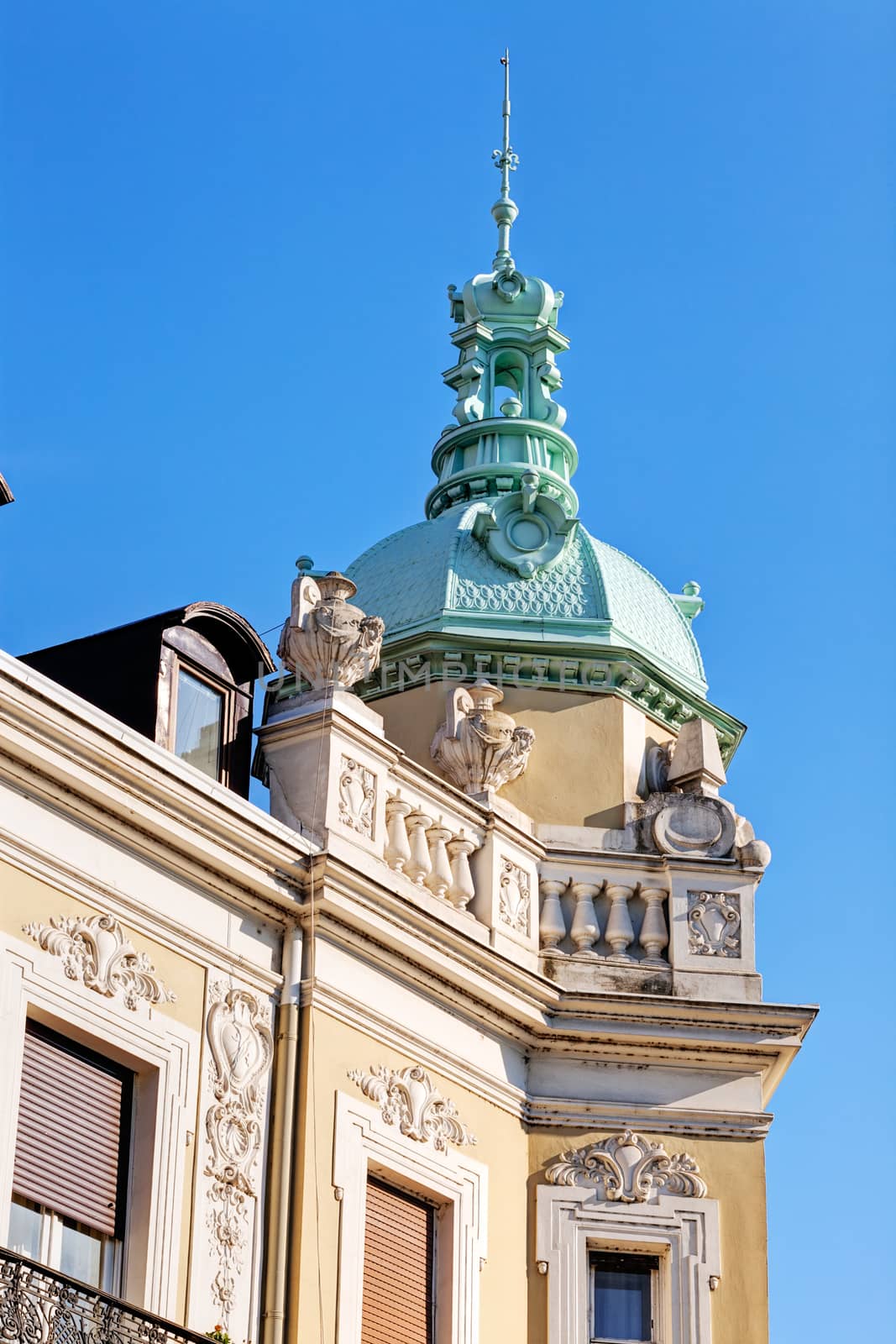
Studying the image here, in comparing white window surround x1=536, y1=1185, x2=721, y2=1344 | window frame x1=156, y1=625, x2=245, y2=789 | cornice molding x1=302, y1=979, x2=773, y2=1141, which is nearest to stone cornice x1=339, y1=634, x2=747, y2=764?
window frame x1=156, y1=625, x2=245, y2=789

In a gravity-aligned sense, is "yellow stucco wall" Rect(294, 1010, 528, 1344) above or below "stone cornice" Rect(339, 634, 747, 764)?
below

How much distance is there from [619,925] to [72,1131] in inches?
193

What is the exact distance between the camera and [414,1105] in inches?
687

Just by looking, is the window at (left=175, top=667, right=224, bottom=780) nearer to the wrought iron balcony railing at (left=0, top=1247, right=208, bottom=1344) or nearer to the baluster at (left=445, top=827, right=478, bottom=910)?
the baluster at (left=445, top=827, right=478, bottom=910)

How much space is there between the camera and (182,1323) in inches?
609

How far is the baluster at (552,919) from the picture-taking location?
62.3 ft

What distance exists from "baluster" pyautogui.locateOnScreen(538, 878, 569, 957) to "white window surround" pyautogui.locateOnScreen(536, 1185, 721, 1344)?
169 cm

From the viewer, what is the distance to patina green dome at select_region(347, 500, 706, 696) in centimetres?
2053

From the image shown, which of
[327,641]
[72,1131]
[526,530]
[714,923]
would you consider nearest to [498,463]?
[526,530]

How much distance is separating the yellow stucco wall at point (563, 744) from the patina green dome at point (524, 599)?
42 cm

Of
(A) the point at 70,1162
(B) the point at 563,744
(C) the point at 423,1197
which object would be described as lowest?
(A) the point at 70,1162

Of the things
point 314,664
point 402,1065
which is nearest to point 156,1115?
point 402,1065

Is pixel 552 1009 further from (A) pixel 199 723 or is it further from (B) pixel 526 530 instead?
(B) pixel 526 530

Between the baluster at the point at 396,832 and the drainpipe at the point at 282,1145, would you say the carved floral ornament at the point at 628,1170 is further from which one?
the drainpipe at the point at 282,1145
